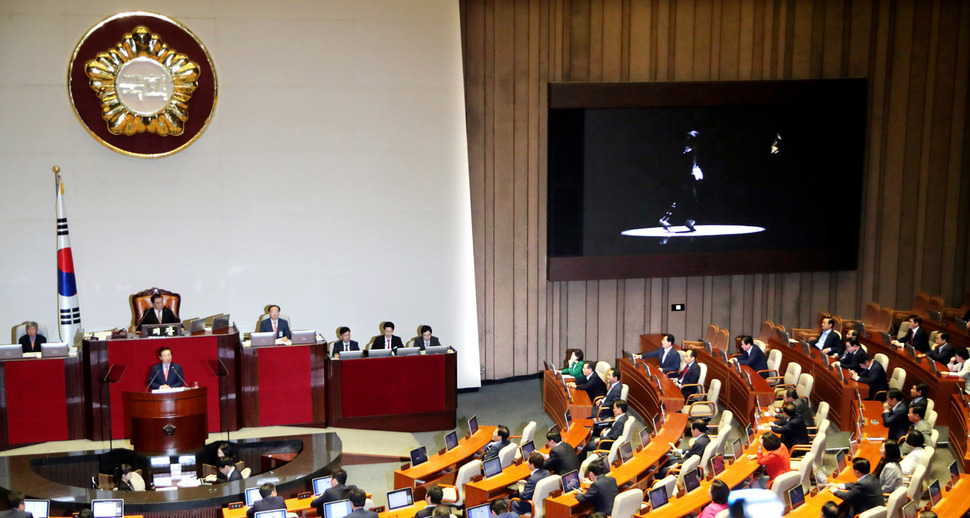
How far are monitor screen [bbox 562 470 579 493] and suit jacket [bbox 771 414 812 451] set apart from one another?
2357mm

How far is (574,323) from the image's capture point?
1455cm

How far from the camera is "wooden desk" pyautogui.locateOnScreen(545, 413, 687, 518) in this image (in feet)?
25.6

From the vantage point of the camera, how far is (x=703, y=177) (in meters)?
14.2

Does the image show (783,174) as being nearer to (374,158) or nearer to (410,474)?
(374,158)

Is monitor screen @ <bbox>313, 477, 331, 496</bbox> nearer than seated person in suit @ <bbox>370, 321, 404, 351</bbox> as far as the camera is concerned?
Yes

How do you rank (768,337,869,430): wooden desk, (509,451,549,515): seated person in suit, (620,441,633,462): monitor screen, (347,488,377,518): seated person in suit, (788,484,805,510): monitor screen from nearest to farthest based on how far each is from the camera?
(347,488,377,518): seated person in suit < (788,484,805,510): monitor screen < (509,451,549,515): seated person in suit < (620,441,633,462): monitor screen < (768,337,869,430): wooden desk

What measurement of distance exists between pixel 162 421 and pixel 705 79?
908 centimetres

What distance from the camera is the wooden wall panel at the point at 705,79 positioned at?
13.8m

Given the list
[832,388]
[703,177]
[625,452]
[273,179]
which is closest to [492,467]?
Result: [625,452]

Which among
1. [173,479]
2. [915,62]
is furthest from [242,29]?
[915,62]

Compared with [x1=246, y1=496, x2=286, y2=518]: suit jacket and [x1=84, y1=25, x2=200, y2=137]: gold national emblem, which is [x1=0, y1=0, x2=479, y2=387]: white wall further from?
[x1=246, y1=496, x2=286, y2=518]: suit jacket

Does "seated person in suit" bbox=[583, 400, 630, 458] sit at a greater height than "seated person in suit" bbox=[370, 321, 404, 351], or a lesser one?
lesser

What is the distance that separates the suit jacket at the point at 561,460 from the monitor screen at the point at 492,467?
42cm

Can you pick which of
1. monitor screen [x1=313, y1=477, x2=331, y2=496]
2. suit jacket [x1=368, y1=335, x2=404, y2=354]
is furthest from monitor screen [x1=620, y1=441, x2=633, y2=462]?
suit jacket [x1=368, y1=335, x2=404, y2=354]
